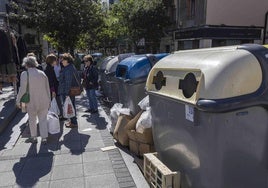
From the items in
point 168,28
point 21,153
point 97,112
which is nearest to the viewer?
point 21,153

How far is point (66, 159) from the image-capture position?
14.4 feet

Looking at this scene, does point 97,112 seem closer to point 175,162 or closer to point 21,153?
point 21,153

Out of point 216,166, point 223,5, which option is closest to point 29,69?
point 216,166

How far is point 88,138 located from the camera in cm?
540

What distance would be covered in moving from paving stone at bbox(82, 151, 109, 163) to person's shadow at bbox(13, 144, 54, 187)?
1.78 ft

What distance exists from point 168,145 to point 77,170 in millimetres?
Result: 1549

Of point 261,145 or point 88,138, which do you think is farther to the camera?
point 88,138

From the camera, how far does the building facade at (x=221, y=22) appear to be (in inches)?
766

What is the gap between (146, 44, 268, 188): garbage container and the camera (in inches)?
90.1

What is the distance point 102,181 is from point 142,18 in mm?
18977

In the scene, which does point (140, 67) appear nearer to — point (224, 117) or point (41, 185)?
point (41, 185)

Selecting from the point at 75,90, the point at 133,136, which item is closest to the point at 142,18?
the point at 75,90

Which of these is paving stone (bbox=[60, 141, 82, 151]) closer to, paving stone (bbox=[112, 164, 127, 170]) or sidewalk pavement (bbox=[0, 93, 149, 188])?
sidewalk pavement (bbox=[0, 93, 149, 188])

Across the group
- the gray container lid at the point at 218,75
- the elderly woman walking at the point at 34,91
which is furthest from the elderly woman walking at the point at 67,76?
the gray container lid at the point at 218,75
